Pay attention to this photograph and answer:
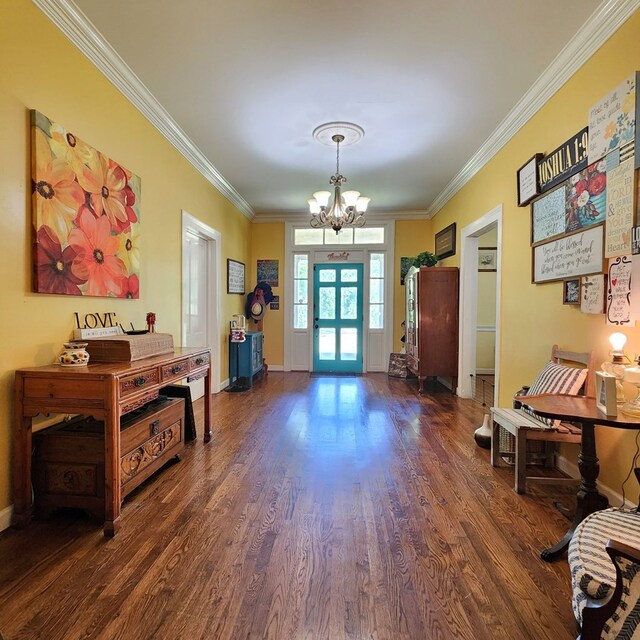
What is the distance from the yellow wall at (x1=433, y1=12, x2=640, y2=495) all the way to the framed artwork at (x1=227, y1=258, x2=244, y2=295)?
11.0 ft

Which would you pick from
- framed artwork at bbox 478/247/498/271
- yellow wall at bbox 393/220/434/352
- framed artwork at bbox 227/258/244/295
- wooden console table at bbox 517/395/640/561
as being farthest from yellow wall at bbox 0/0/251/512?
framed artwork at bbox 478/247/498/271

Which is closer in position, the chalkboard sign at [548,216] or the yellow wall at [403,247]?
the chalkboard sign at [548,216]

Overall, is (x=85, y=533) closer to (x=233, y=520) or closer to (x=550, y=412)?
(x=233, y=520)

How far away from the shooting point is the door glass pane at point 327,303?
6.63m

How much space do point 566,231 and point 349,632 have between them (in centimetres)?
262

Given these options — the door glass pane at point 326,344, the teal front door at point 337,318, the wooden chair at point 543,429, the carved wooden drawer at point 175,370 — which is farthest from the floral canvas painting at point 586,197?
the door glass pane at point 326,344

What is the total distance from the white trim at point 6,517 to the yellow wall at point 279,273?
490cm

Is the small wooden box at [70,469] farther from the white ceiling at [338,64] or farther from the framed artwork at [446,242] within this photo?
the framed artwork at [446,242]

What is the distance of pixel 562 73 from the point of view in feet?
8.29

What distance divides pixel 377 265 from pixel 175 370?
15.4 feet

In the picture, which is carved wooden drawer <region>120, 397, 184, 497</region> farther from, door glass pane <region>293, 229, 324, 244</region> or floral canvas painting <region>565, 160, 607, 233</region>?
door glass pane <region>293, 229, 324, 244</region>

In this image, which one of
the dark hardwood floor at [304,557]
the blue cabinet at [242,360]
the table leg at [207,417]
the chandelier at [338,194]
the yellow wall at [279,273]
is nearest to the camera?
the dark hardwood floor at [304,557]

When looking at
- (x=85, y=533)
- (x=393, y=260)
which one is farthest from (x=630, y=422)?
(x=393, y=260)

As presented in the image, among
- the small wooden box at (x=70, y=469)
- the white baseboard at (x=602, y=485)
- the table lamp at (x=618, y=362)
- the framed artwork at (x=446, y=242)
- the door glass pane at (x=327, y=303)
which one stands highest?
the framed artwork at (x=446, y=242)
